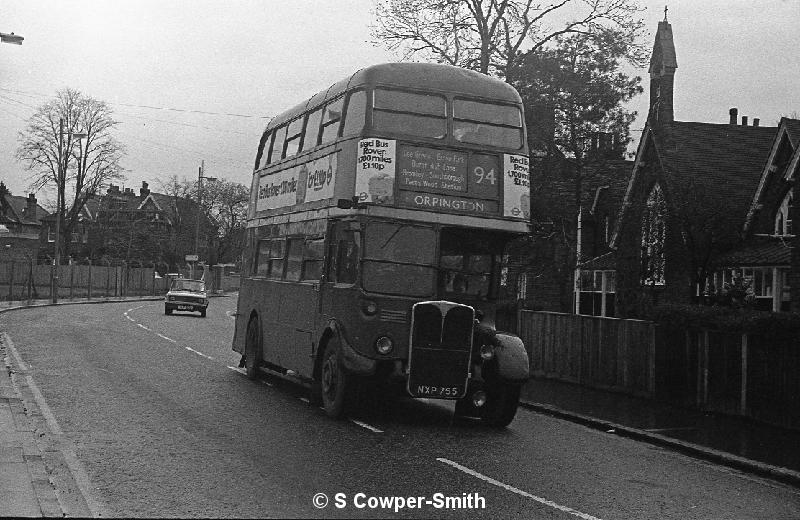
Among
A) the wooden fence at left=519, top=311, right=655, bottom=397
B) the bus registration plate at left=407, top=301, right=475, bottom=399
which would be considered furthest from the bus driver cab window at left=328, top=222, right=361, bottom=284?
the wooden fence at left=519, top=311, right=655, bottom=397

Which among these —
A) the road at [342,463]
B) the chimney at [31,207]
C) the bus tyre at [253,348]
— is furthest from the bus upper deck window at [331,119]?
the chimney at [31,207]

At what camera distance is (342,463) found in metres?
9.95

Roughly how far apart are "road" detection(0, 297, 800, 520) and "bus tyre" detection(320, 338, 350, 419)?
0.28m

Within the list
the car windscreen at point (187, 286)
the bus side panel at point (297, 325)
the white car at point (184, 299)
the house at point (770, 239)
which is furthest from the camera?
the car windscreen at point (187, 286)

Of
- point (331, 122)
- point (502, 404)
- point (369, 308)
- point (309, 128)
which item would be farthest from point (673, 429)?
point (309, 128)

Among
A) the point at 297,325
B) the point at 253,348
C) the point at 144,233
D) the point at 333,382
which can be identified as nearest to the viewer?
the point at 333,382

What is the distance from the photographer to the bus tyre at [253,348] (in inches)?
714

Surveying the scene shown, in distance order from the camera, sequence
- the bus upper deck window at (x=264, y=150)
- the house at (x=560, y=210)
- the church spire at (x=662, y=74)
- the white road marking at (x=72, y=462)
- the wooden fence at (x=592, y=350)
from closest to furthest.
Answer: the white road marking at (x=72, y=462), the wooden fence at (x=592, y=350), the bus upper deck window at (x=264, y=150), the house at (x=560, y=210), the church spire at (x=662, y=74)

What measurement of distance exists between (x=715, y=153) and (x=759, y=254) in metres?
7.66

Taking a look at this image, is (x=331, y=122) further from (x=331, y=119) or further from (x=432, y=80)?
(x=432, y=80)

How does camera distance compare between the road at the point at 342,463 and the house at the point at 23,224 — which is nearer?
the road at the point at 342,463

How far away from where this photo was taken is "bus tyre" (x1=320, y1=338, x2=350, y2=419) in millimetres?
13117

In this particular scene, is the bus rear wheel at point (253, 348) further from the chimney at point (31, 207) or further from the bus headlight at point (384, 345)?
the chimney at point (31, 207)

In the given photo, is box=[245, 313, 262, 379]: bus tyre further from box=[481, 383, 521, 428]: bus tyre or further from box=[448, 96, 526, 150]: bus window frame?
box=[448, 96, 526, 150]: bus window frame
